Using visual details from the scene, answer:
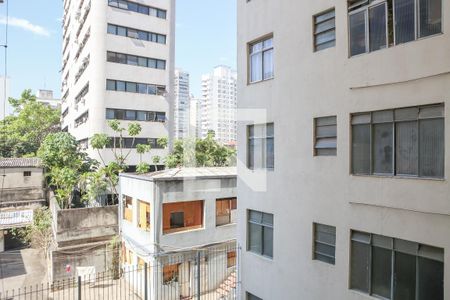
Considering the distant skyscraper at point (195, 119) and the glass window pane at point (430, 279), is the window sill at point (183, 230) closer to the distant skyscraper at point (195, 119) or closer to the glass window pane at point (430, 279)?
the glass window pane at point (430, 279)

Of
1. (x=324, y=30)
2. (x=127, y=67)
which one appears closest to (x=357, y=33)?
(x=324, y=30)

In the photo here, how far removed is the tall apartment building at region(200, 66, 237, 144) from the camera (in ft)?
104

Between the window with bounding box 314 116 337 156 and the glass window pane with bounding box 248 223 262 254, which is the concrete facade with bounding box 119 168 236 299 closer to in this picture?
the glass window pane with bounding box 248 223 262 254

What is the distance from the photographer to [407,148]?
251 inches

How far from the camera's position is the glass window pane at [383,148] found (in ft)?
21.7

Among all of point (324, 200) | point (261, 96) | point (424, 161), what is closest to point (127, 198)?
point (261, 96)

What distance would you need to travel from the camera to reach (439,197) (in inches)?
228

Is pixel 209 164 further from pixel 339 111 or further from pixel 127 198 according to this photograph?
pixel 339 111

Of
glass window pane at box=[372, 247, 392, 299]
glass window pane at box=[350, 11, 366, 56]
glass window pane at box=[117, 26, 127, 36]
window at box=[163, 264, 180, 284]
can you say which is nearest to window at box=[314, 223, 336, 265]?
glass window pane at box=[372, 247, 392, 299]

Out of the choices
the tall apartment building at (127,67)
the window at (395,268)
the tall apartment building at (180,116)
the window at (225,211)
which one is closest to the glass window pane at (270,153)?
the window at (395,268)

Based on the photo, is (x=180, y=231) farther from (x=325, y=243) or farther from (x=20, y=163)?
(x=20, y=163)

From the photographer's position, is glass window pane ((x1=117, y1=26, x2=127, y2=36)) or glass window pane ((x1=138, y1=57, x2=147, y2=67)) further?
glass window pane ((x1=138, y1=57, x2=147, y2=67))

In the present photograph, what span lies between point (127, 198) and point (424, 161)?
14409mm

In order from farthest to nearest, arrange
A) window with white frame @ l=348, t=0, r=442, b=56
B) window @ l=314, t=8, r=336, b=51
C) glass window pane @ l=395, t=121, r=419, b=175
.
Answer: window @ l=314, t=8, r=336, b=51
glass window pane @ l=395, t=121, r=419, b=175
window with white frame @ l=348, t=0, r=442, b=56
